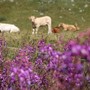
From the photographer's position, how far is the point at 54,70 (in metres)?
7.01

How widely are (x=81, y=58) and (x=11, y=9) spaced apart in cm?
4195

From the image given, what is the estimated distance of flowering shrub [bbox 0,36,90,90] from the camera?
18.0 ft

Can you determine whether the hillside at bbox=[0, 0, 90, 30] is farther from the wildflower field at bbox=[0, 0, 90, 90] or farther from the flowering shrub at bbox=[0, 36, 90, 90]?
the flowering shrub at bbox=[0, 36, 90, 90]

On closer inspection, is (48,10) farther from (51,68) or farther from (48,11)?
(51,68)

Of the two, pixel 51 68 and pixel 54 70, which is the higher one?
pixel 54 70

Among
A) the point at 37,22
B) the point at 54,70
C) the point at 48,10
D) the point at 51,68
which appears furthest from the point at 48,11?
the point at 54,70

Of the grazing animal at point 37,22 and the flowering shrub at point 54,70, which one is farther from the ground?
the flowering shrub at point 54,70

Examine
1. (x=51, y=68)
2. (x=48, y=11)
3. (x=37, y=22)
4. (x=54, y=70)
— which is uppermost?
(x=54, y=70)

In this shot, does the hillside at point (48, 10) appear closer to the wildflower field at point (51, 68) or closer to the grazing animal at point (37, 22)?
the grazing animal at point (37, 22)

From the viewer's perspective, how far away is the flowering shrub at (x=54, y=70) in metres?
5.49

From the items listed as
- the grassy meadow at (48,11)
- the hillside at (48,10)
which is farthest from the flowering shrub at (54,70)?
the hillside at (48,10)

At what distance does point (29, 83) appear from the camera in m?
7.70

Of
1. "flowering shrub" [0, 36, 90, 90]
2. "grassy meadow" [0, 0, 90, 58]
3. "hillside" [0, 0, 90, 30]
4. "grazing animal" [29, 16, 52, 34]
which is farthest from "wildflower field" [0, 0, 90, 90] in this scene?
"hillside" [0, 0, 90, 30]

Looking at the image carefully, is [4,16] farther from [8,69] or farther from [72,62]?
[72,62]
